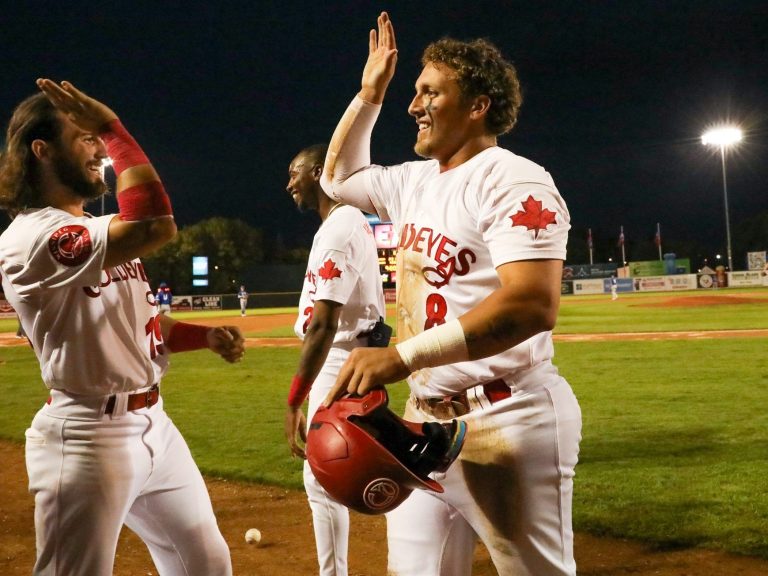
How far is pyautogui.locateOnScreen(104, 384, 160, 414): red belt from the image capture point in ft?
8.18

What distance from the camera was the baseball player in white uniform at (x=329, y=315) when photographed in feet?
11.6

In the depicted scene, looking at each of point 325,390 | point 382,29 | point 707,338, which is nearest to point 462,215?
point 382,29

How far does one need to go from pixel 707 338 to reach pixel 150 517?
1586cm

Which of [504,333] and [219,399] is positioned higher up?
[504,333]

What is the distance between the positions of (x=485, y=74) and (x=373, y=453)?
116cm

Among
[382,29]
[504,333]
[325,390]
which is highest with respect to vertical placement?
[382,29]

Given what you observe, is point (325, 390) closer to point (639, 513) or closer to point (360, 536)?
point (360, 536)

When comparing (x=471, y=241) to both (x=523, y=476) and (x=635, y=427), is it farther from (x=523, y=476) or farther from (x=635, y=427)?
(x=635, y=427)

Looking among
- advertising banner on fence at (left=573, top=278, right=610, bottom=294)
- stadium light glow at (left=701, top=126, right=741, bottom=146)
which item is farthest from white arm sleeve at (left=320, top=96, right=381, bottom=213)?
advertising banner on fence at (left=573, top=278, right=610, bottom=294)

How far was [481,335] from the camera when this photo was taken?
1712 millimetres

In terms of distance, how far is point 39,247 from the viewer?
2299 millimetres

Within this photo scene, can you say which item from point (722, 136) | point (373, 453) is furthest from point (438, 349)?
point (722, 136)

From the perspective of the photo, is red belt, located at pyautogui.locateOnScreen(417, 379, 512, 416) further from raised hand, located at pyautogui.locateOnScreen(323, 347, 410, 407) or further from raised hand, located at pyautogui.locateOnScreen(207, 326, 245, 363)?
raised hand, located at pyautogui.locateOnScreen(207, 326, 245, 363)

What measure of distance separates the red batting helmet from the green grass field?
3.29 metres
